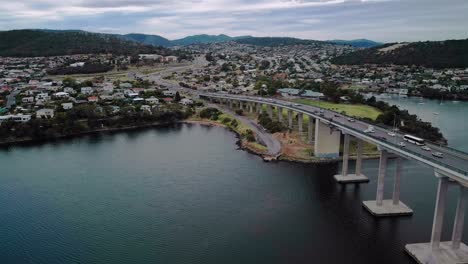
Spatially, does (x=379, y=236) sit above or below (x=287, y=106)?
below

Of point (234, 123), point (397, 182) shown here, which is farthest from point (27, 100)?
point (397, 182)

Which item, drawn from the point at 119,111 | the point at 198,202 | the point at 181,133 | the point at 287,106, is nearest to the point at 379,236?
the point at 198,202

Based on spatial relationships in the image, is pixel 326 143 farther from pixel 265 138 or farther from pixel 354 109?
pixel 354 109

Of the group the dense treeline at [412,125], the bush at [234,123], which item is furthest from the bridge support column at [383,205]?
the bush at [234,123]

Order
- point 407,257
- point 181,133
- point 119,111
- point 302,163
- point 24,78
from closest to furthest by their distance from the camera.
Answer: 1. point 407,257
2. point 302,163
3. point 181,133
4. point 119,111
5. point 24,78

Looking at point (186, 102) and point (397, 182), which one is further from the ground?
point (397, 182)

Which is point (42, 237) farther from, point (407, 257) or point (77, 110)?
point (77, 110)
